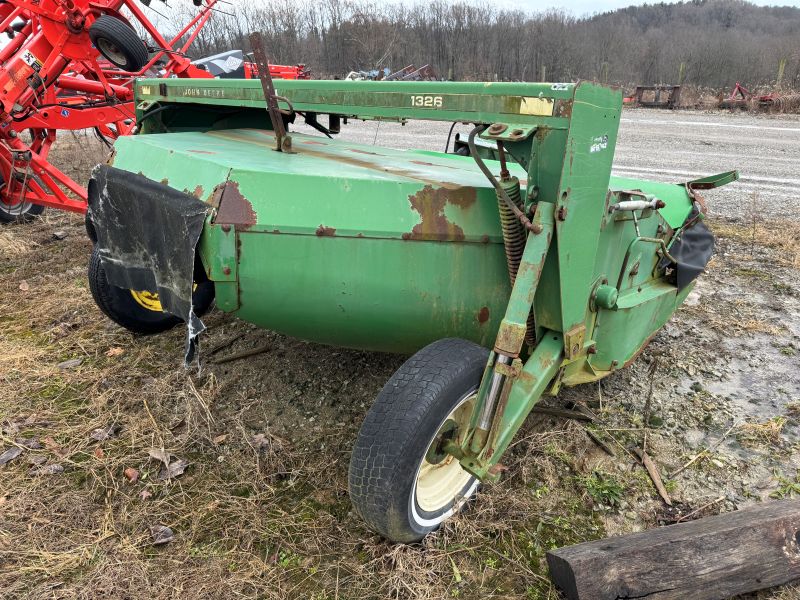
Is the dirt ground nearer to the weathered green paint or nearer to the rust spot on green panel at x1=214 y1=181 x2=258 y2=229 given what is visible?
the weathered green paint

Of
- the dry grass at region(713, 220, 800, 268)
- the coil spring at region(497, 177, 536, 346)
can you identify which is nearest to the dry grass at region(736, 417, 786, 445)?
the coil spring at region(497, 177, 536, 346)

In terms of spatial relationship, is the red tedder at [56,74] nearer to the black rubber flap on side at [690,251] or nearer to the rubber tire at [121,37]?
the rubber tire at [121,37]

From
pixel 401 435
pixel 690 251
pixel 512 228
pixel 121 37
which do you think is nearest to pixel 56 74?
pixel 121 37

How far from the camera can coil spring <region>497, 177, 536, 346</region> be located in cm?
200

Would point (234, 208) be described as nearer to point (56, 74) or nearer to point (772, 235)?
point (56, 74)

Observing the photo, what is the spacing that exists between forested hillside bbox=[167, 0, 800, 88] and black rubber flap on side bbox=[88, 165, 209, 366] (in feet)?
71.0

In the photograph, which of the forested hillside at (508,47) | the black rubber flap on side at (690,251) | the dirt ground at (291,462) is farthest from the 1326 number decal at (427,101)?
the forested hillside at (508,47)

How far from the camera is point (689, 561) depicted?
1.95 metres

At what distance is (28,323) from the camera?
3957 mm

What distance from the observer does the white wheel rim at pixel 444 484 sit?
2135 mm

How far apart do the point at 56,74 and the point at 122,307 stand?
2925 millimetres

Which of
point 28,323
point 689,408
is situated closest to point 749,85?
point 689,408

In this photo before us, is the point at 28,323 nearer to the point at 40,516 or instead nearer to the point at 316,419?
the point at 40,516

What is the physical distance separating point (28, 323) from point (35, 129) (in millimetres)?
2613
